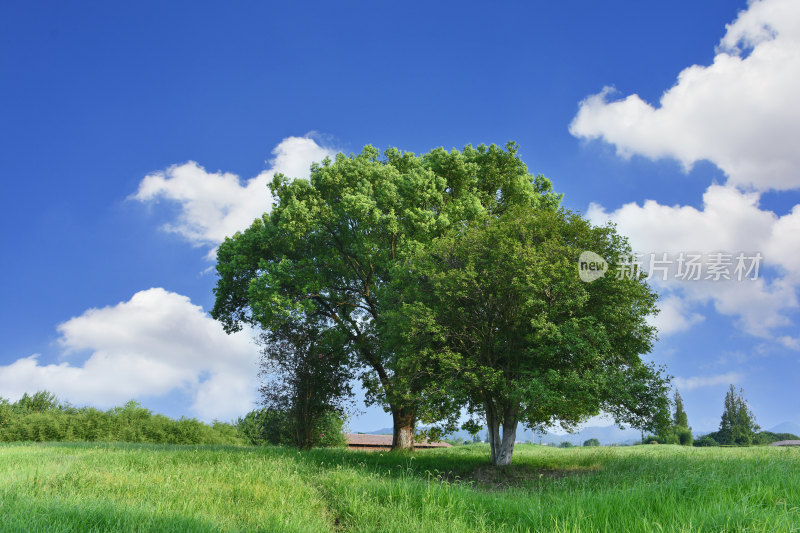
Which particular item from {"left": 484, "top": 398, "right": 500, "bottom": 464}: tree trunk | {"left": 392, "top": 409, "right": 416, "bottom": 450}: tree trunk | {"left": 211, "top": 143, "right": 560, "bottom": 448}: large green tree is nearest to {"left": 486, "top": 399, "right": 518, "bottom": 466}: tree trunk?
{"left": 484, "top": 398, "right": 500, "bottom": 464}: tree trunk

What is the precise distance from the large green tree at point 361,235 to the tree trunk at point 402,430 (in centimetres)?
5

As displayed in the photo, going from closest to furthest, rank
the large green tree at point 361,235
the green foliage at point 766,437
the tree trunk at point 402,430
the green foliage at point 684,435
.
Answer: the large green tree at point 361,235, the tree trunk at point 402,430, the green foliage at point 684,435, the green foliage at point 766,437

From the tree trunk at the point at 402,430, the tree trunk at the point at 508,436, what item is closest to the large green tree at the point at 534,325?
the tree trunk at the point at 508,436

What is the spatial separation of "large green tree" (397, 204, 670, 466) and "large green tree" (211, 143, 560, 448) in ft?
10.2

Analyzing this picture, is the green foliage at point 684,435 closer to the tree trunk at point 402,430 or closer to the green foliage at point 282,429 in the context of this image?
the green foliage at point 282,429

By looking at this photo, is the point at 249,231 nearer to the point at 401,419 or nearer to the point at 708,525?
the point at 401,419

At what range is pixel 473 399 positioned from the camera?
17906mm

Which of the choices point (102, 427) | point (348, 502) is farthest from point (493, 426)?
point (102, 427)

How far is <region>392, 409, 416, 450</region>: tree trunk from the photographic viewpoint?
23375mm

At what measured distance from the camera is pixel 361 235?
2200 centimetres

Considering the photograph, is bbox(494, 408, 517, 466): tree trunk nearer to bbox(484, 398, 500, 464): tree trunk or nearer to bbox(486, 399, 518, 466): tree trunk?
bbox(486, 399, 518, 466): tree trunk

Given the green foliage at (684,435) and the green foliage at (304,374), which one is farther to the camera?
the green foliage at (684,435)

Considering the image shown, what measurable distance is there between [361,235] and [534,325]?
33.4ft

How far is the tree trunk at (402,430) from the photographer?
23.4 meters
